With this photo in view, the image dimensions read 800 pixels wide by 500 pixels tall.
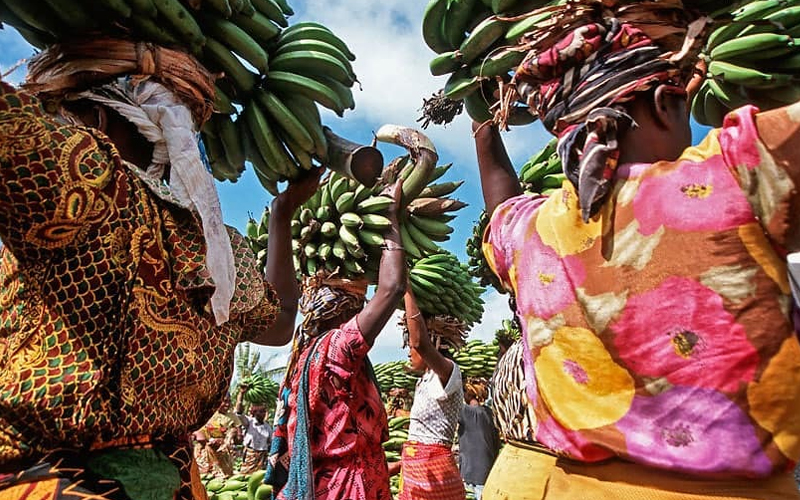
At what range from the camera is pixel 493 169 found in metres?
1.97

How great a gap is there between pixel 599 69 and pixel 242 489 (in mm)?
4116

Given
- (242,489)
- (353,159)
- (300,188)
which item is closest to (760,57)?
(353,159)

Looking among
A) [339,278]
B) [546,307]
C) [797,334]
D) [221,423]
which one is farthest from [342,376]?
[221,423]

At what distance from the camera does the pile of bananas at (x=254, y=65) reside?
163 centimetres

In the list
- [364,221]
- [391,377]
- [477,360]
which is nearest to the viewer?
[364,221]

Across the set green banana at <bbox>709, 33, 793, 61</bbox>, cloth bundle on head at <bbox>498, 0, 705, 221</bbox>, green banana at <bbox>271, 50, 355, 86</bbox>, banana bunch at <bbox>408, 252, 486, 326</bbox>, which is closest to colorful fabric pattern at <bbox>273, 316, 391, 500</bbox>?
green banana at <bbox>271, 50, 355, 86</bbox>

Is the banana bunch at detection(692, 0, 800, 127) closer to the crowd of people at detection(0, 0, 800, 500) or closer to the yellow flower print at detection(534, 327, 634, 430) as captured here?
the crowd of people at detection(0, 0, 800, 500)

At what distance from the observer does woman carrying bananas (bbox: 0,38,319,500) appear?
1131 mm

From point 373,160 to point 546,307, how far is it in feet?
3.21

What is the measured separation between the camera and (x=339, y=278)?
378 cm

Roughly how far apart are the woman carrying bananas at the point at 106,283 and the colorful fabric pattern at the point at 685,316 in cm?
Result: 85

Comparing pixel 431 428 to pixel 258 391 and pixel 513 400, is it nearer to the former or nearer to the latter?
pixel 513 400

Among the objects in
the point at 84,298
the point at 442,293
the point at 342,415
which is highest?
the point at 442,293

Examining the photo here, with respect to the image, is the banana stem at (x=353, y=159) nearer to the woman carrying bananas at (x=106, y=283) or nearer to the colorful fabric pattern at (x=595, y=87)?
the woman carrying bananas at (x=106, y=283)
